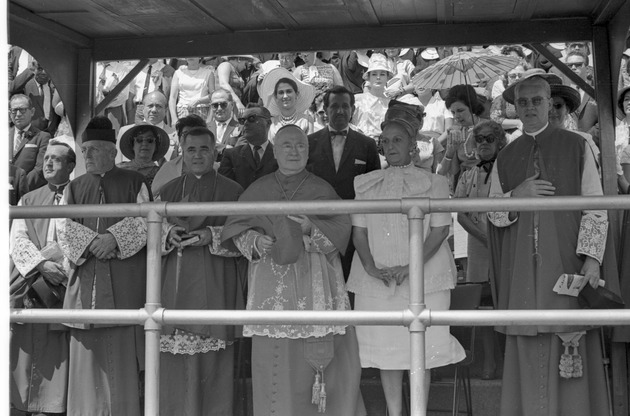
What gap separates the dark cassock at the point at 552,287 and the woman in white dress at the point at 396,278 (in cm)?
31

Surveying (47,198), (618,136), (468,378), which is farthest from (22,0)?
(618,136)

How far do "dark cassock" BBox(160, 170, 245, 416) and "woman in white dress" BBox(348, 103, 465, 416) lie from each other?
0.69 meters

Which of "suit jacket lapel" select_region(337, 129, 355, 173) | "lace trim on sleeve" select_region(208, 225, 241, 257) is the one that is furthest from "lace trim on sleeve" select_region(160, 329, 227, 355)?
"suit jacket lapel" select_region(337, 129, 355, 173)

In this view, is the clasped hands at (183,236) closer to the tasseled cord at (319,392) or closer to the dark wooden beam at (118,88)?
the tasseled cord at (319,392)

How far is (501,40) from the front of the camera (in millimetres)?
6727

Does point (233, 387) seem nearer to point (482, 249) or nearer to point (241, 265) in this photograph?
point (241, 265)

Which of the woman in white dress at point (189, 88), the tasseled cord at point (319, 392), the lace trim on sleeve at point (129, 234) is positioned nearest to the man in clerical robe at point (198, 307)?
the lace trim on sleeve at point (129, 234)

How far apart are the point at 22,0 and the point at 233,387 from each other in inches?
98.0

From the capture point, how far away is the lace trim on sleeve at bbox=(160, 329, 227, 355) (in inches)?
225

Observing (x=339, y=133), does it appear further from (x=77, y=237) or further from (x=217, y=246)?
(x=77, y=237)

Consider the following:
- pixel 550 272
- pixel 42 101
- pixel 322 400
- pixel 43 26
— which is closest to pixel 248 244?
pixel 322 400

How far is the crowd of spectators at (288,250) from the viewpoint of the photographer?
5.44 meters

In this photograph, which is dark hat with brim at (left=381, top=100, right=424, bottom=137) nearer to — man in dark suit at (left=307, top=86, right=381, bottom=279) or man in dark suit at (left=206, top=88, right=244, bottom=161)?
man in dark suit at (left=307, top=86, right=381, bottom=279)

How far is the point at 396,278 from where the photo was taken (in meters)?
5.47
